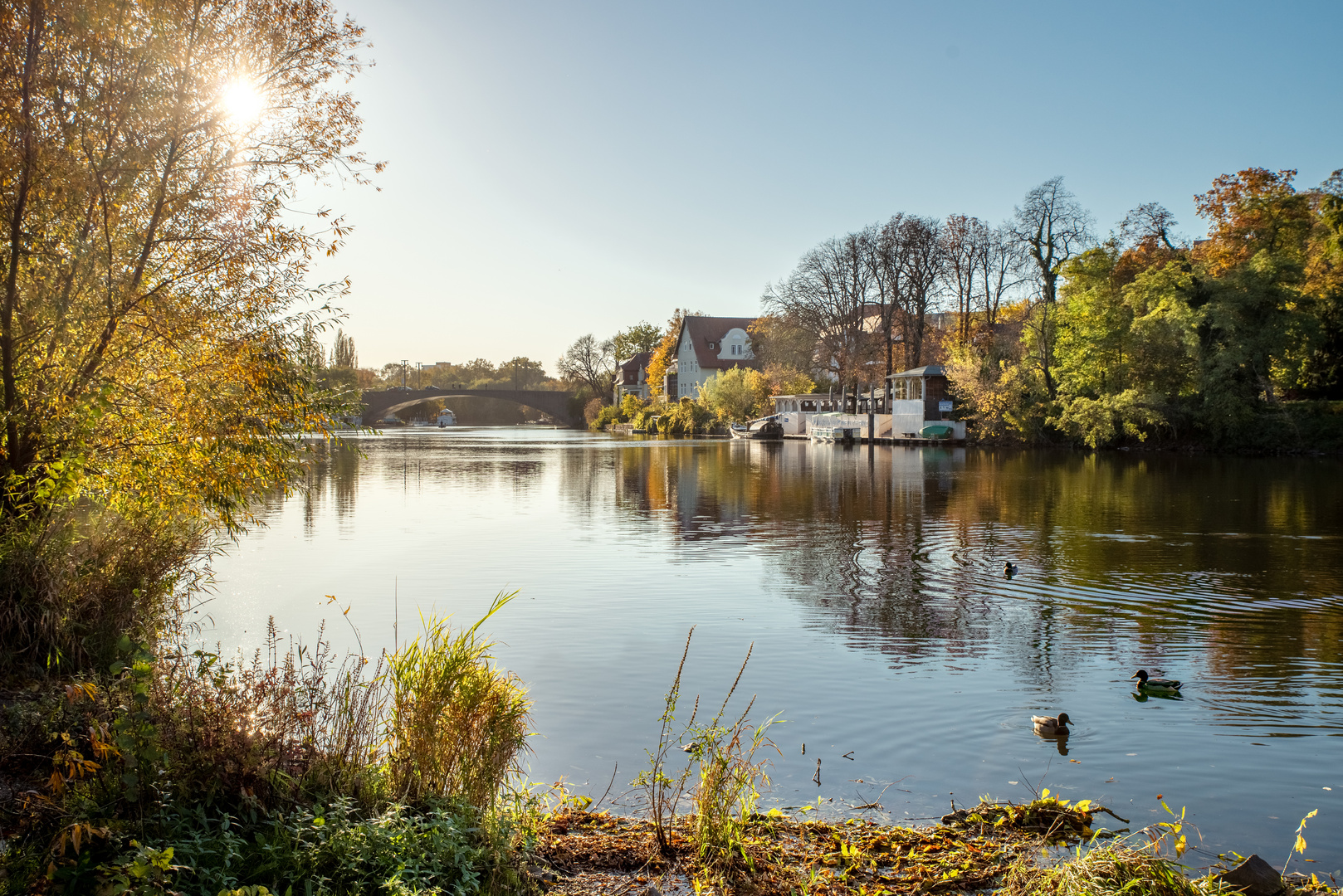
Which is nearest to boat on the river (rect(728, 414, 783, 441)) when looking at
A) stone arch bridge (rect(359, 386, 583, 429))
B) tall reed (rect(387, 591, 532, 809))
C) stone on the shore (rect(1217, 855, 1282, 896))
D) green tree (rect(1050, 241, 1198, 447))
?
green tree (rect(1050, 241, 1198, 447))

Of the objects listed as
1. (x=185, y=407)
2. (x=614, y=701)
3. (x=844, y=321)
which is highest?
(x=844, y=321)

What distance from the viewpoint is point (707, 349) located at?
110625mm

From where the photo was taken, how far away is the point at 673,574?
16.6m

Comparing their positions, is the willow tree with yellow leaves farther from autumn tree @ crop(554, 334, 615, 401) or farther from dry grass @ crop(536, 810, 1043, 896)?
autumn tree @ crop(554, 334, 615, 401)

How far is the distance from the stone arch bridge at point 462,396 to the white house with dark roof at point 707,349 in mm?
16522

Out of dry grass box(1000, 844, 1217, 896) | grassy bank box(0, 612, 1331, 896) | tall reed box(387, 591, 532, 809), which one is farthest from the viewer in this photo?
tall reed box(387, 591, 532, 809)

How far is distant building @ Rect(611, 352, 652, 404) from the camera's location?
418 feet

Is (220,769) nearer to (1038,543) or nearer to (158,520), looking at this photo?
(158,520)

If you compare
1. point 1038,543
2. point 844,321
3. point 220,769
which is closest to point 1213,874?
point 220,769

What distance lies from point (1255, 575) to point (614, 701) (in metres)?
11.9

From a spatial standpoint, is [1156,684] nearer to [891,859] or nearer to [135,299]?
[891,859]

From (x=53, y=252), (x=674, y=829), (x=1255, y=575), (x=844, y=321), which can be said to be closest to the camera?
(x=674, y=829)

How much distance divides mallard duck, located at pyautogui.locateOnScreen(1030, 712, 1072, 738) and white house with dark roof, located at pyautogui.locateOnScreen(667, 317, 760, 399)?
98.6m

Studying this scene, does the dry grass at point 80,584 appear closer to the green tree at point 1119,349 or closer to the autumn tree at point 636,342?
the green tree at point 1119,349
